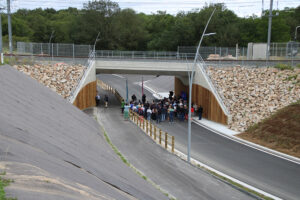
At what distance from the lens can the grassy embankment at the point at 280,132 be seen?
1831 cm

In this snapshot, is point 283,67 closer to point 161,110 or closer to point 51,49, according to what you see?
point 161,110

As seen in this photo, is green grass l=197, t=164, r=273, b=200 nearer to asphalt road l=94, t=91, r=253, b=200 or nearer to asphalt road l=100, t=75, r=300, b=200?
asphalt road l=94, t=91, r=253, b=200

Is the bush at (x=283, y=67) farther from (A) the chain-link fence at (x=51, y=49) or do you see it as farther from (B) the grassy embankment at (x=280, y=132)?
(A) the chain-link fence at (x=51, y=49)

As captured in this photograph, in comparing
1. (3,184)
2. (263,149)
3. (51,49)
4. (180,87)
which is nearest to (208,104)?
(263,149)

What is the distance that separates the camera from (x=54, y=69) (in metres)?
27.1

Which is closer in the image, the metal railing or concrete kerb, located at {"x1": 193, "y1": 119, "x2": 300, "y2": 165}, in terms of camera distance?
concrete kerb, located at {"x1": 193, "y1": 119, "x2": 300, "y2": 165}

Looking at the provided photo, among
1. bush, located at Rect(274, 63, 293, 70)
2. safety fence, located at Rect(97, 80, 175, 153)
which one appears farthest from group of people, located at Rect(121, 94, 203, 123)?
bush, located at Rect(274, 63, 293, 70)

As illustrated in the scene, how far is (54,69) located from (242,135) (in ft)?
55.5

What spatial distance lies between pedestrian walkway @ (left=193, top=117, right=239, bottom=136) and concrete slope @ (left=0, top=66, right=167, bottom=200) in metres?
13.6

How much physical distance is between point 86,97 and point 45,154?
22790 mm

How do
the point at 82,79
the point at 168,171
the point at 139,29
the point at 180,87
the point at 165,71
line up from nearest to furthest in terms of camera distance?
1. the point at 168,171
2. the point at 82,79
3. the point at 165,71
4. the point at 180,87
5. the point at 139,29

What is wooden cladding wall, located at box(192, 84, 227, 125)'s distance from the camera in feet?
82.7

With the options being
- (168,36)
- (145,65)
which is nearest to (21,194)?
(145,65)

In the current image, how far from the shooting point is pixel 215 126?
24.4m
